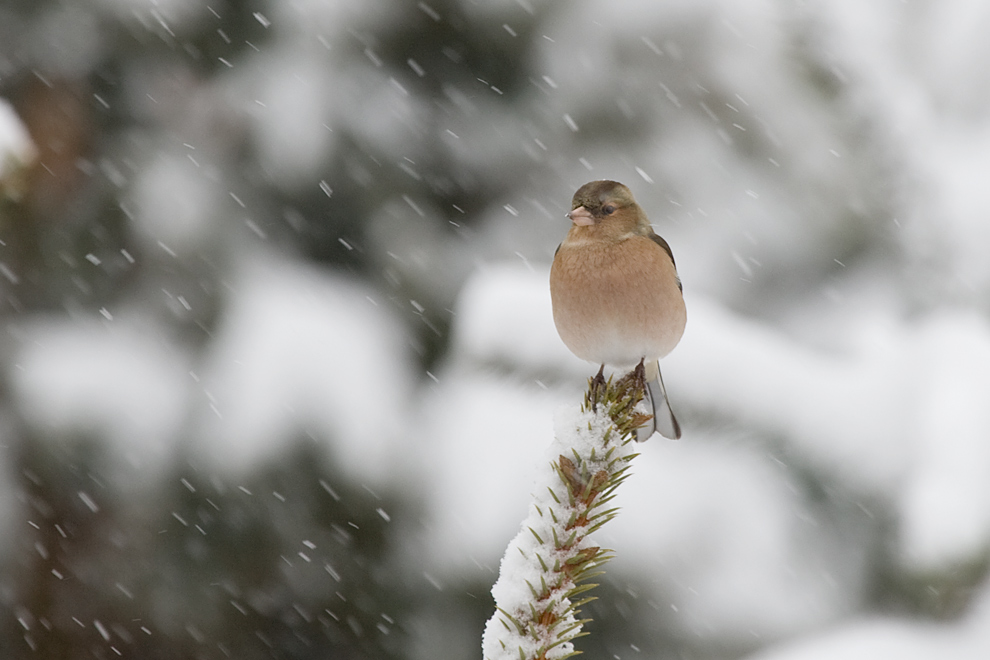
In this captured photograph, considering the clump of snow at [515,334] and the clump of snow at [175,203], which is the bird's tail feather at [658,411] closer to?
the clump of snow at [515,334]

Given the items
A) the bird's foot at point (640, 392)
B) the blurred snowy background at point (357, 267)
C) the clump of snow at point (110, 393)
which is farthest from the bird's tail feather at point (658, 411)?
the clump of snow at point (110, 393)

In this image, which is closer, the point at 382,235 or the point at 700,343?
the point at 700,343

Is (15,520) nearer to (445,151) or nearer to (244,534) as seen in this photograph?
(244,534)

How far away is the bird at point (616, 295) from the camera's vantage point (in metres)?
1.24

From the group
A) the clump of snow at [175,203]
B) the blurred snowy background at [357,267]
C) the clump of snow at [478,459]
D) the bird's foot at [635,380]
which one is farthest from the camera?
the clump of snow at [175,203]

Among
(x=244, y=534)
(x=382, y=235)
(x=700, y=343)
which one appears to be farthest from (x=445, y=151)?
(x=700, y=343)

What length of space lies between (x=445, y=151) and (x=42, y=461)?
224 cm

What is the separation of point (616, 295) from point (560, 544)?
19.5 inches

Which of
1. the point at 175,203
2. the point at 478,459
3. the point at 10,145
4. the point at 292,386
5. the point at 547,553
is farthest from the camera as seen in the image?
the point at 175,203

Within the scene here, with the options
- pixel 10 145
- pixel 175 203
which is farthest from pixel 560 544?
pixel 175 203

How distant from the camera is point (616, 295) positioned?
126 centimetres

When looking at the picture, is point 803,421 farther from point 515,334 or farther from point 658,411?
point 515,334

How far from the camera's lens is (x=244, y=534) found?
3.28 m

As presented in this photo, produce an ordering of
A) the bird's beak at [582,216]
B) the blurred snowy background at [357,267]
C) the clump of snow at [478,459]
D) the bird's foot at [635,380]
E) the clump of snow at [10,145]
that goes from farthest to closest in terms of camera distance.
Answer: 1. the blurred snowy background at [357,267]
2. the clump of snow at [478,459]
3. the bird's beak at [582,216]
4. the bird's foot at [635,380]
5. the clump of snow at [10,145]
